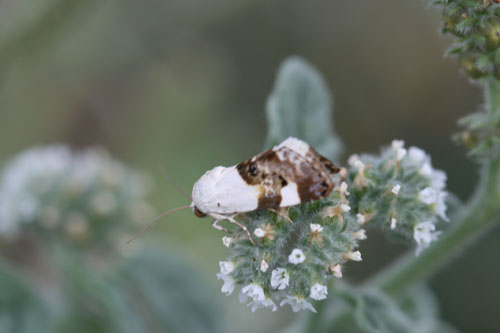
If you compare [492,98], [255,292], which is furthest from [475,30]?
[255,292]

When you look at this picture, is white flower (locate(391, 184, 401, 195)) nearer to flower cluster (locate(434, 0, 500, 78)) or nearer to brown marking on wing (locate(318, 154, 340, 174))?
brown marking on wing (locate(318, 154, 340, 174))

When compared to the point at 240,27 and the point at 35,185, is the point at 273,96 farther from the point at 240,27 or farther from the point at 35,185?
the point at 240,27

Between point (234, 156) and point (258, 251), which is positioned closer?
point (258, 251)

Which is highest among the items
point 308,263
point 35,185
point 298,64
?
point 35,185

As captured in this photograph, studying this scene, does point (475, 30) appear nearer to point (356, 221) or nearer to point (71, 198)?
point (356, 221)

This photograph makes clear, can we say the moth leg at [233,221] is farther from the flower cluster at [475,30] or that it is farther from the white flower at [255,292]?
the flower cluster at [475,30]

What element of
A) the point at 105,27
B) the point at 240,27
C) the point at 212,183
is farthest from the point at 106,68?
the point at 212,183

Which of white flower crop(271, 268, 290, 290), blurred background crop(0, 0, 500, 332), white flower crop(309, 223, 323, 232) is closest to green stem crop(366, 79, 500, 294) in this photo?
white flower crop(309, 223, 323, 232)
